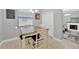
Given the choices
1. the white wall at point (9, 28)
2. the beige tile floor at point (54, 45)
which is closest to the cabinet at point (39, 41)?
Result: the beige tile floor at point (54, 45)

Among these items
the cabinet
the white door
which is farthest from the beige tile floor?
the white door

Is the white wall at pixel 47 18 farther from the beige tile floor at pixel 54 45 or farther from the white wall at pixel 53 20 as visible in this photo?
the beige tile floor at pixel 54 45

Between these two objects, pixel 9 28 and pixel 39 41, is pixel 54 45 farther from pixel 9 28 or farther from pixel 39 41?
pixel 9 28

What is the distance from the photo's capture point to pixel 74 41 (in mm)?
1611

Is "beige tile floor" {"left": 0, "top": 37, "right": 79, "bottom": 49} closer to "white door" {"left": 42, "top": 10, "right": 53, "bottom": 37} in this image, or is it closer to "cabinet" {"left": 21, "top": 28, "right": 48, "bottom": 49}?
"cabinet" {"left": 21, "top": 28, "right": 48, "bottom": 49}

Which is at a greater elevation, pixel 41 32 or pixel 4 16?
pixel 4 16

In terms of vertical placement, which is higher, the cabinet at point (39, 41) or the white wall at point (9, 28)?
the white wall at point (9, 28)

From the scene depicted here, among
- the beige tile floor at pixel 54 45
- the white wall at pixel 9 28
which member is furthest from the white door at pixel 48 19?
the white wall at pixel 9 28

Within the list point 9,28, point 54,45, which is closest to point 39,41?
point 54,45

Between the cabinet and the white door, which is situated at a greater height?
the white door
